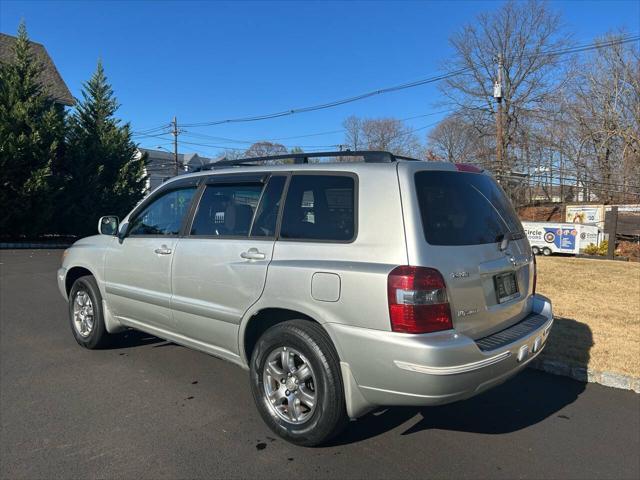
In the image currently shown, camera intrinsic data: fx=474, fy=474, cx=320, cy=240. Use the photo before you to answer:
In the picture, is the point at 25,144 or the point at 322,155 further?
the point at 25,144

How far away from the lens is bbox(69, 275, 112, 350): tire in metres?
5.04

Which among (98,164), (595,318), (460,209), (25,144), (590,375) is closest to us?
(460,209)

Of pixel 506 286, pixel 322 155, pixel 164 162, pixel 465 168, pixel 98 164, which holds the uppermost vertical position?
pixel 164 162

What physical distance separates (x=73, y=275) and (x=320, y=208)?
3.74 meters

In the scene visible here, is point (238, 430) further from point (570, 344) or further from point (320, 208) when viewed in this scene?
point (570, 344)

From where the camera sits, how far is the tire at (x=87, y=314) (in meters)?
5.04

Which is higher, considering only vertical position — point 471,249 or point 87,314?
point 471,249

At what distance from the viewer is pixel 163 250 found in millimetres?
4219

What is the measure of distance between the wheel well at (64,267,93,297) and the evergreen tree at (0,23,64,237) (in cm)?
1465

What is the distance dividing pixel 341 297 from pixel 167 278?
6.35ft

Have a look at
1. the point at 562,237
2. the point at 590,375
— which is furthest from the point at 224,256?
the point at 562,237

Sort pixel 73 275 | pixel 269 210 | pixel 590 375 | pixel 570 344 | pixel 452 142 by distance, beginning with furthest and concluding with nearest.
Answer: pixel 452 142, pixel 73 275, pixel 570 344, pixel 590 375, pixel 269 210

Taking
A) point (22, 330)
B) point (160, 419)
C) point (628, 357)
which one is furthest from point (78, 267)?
point (628, 357)

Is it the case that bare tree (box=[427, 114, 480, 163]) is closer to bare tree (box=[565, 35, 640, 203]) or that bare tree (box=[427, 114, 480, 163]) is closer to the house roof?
bare tree (box=[565, 35, 640, 203])
